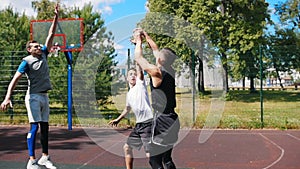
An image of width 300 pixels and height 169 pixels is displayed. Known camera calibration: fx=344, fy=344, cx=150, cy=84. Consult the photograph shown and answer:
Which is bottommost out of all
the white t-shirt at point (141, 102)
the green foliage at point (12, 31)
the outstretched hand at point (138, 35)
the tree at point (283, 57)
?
the white t-shirt at point (141, 102)

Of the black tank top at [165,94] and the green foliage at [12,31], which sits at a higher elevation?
the green foliage at [12,31]

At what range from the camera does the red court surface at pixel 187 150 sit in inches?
235

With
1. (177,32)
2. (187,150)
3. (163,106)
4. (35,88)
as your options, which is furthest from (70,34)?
(163,106)

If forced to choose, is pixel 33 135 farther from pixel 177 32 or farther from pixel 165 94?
pixel 177 32

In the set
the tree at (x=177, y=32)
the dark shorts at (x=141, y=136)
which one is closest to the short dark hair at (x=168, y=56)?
the dark shorts at (x=141, y=136)

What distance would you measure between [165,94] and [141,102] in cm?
72

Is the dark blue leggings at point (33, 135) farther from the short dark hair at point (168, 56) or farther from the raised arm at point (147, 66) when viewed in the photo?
the short dark hair at point (168, 56)

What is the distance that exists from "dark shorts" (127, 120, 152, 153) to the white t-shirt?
8cm

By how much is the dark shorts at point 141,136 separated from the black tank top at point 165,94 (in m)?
0.57

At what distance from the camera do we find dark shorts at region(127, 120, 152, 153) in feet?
14.5

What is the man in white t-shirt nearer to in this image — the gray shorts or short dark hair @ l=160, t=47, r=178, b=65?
short dark hair @ l=160, t=47, r=178, b=65

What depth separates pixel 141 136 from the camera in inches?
177

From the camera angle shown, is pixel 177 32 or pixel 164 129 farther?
pixel 177 32

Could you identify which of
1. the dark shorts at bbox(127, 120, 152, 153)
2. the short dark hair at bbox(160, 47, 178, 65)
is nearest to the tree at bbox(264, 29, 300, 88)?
the dark shorts at bbox(127, 120, 152, 153)
